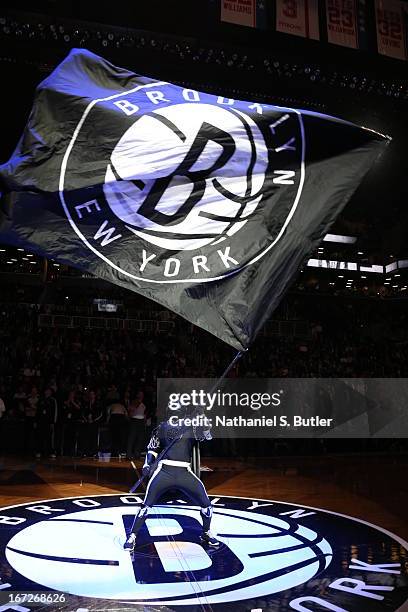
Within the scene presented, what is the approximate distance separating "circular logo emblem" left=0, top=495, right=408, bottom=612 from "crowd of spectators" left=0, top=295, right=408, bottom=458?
237 inches

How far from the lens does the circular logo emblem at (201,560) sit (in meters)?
4.41

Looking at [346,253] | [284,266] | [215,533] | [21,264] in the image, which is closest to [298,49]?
[284,266]

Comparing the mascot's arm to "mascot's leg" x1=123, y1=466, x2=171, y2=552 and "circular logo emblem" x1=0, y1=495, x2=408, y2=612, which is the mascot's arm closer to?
"mascot's leg" x1=123, y1=466, x2=171, y2=552

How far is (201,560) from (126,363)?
13.8 m

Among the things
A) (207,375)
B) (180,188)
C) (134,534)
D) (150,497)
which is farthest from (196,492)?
(207,375)

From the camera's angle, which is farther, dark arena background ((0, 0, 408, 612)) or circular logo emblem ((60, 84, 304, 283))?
dark arena background ((0, 0, 408, 612))

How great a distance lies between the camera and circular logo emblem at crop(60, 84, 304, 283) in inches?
160

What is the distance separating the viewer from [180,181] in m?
4.34

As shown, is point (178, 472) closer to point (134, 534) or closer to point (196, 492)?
point (196, 492)

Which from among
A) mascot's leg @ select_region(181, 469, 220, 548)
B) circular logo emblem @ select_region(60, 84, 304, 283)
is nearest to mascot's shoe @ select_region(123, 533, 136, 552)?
mascot's leg @ select_region(181, 469, 220, 548)

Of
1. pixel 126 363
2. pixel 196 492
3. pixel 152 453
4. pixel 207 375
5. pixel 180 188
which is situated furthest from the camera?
pixel 126 363

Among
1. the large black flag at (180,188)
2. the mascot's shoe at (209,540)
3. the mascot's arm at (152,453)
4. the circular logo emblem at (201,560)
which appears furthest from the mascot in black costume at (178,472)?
the large black flag at (180,188)

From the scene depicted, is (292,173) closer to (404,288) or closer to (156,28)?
(156,28)

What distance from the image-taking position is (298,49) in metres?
11.1
